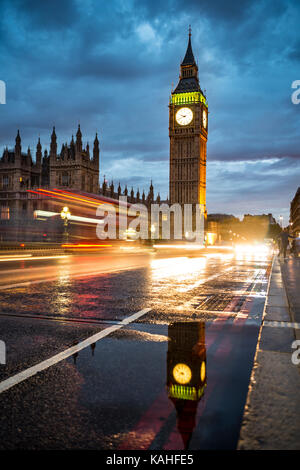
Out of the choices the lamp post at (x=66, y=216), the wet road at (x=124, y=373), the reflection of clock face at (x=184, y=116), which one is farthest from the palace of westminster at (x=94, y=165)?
the wet road at (x=124, y=373)

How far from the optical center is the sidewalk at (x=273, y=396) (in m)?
2.03

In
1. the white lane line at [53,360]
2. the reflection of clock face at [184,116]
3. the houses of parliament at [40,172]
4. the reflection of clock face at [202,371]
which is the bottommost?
the reflection of clock face at [202,371]

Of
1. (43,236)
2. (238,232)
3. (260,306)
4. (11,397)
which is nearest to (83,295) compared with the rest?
(260,306)

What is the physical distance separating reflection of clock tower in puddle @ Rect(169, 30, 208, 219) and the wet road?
88.6m

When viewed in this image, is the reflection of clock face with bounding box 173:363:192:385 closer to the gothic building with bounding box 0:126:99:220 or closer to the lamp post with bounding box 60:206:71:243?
the lamp post with bounding box 60:206:71:243

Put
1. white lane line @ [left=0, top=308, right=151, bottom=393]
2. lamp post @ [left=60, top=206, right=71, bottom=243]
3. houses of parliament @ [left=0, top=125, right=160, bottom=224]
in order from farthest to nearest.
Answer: houses of parliament @ [left=0, top=125, right=160, bottom=224] < lamp post @ [left=60, top=206, right=71, bottom=243] < white lane line @ [left=0, top=308, right=151, bottom=393]

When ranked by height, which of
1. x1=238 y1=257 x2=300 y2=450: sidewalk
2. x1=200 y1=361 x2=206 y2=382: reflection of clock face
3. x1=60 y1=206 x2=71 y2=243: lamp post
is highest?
x1=60 y1=206 x2=71 y2=243: lamp post

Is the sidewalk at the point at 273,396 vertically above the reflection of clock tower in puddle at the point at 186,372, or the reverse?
the sidewalk at the point at 273,396

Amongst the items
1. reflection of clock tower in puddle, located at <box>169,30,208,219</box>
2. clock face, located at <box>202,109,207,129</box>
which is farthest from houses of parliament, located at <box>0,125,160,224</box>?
clock face, located at <box>202,109,207,129</box>

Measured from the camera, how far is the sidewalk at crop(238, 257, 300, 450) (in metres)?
2.03

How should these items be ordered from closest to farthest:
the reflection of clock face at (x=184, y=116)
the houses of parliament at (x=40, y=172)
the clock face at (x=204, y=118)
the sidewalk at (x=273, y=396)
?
the sidewalk at (x=273, y=396) < the houses of parliament at (x=40, y=172) < the reflection of clock face at (x=184, y=116) < the clock face at (x=204, y=118)

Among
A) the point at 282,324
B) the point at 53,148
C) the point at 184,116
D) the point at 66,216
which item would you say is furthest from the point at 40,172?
the point at 282,324

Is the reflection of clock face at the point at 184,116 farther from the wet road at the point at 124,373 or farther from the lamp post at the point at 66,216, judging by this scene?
the wet road at the point at 124,373

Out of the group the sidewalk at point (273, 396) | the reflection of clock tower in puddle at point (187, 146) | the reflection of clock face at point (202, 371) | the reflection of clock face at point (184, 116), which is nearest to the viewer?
the sidewalk at point (273, 396)
